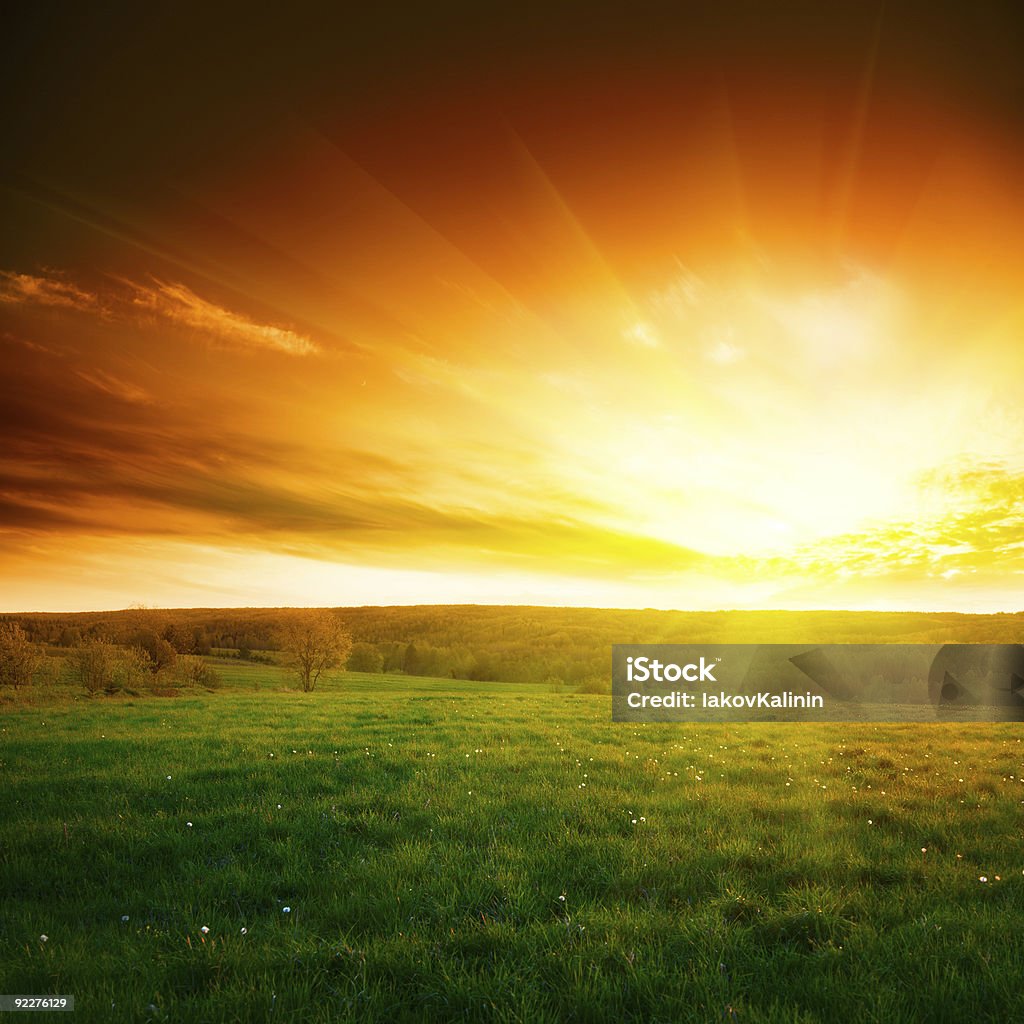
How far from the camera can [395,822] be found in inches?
319

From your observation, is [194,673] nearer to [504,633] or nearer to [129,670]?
[129,670]

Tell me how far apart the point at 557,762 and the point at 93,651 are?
143 feet

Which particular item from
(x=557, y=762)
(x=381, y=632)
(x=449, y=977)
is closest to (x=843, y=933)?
(x=449, y=977)

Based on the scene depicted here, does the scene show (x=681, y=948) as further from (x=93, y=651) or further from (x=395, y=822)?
(x=93, y=651)

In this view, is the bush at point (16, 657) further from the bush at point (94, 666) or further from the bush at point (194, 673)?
the bush at point (194, 673)

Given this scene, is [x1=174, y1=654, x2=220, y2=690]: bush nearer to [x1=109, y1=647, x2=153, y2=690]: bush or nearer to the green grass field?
[x1=109, y1=647, x2=153, y2=690]: bush

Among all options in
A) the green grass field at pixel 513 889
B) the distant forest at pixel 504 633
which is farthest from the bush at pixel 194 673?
the green grass field at pixel 513 889

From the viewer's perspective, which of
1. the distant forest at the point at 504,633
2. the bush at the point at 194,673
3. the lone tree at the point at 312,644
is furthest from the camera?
the lone tree at the point at 312,644

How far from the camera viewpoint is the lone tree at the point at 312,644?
55.8 m

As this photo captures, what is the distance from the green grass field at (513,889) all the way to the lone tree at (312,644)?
45.0 metres

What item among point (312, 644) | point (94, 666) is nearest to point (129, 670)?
point (94, 666)

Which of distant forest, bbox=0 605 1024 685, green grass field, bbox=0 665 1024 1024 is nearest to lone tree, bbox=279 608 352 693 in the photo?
distant forest, bbox=0 605 1024 685

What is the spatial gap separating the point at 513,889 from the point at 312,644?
178 feet

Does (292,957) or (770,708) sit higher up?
(292,957)
